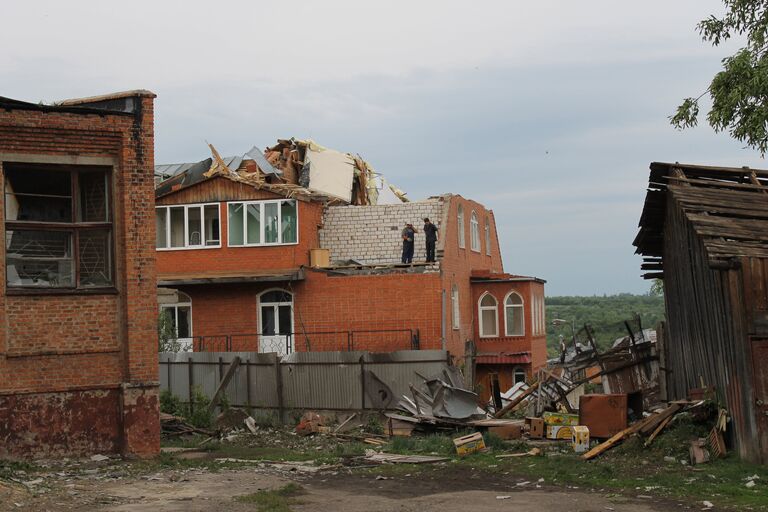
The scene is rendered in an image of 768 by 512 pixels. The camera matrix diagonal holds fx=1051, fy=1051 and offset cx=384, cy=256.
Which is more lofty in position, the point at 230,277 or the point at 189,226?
the point at 189,226

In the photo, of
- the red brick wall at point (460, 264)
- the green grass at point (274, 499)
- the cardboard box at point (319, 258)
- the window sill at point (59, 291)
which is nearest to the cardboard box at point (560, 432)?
the green grass at point (274, 499)

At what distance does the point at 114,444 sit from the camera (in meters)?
18.1

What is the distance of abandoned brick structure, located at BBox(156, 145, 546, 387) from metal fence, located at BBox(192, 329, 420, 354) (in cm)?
4

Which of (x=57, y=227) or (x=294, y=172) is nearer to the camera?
(x=57, y=227)

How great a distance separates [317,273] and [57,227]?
18524mm

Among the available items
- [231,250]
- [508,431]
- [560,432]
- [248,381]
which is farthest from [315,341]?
[560,432]

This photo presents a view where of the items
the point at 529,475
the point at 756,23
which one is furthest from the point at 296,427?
the point at 756,23

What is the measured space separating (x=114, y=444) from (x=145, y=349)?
1.70 m

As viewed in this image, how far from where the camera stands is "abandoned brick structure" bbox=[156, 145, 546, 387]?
35531 millimetres

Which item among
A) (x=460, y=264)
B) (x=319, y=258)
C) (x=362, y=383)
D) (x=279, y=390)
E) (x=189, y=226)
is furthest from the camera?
(x=460, y=264)

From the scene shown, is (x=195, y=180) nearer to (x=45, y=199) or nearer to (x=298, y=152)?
(x=298, y=152)

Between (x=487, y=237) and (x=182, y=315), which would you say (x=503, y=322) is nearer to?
(x=487, y=237)

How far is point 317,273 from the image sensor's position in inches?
1431

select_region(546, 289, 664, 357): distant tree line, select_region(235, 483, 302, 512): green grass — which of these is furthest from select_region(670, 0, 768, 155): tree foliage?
select_region(546, 289, 664, 357): distant tree line
